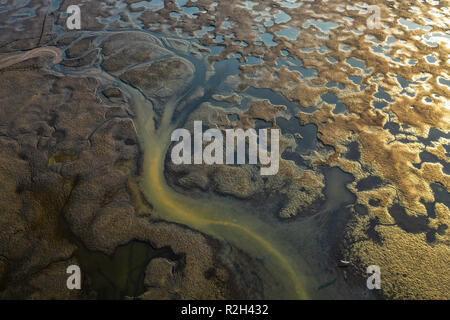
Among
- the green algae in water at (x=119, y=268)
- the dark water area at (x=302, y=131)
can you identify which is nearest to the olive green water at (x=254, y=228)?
the green algae in water at (x=119, y=268)

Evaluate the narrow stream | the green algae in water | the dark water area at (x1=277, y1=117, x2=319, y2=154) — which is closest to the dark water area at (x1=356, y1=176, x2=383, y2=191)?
the narrow stream

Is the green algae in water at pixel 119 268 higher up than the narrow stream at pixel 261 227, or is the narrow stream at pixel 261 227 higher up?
the narrow stream at pixel 261 227

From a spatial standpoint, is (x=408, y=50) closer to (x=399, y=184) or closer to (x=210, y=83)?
(x=399, y=184)

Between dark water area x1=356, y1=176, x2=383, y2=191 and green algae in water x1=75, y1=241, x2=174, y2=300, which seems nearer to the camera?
green algae in water x1=75, y1=241, x2=174, y2=300

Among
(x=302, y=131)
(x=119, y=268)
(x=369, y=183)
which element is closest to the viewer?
(x=119, y=268)

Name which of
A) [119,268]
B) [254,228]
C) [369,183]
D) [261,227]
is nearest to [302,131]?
[369,183]

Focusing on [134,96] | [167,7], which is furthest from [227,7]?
[134,96]

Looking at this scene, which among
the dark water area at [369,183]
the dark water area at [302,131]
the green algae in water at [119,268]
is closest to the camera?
the green algae in water at [119,268]

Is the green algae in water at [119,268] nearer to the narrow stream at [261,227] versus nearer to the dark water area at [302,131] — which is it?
the narrow stream at [261,227]

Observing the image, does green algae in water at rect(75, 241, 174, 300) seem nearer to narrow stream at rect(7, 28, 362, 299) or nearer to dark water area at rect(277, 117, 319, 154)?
narrow stream at rect(7, 28, 362, 299)

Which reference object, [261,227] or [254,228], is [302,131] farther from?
[254,228]

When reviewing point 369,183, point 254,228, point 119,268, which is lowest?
point 119,268
